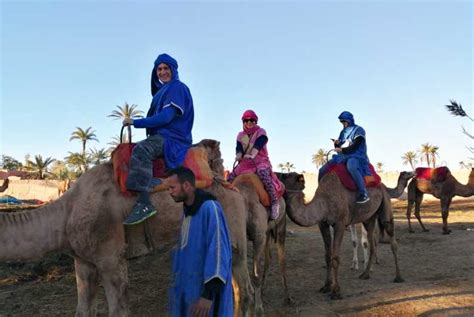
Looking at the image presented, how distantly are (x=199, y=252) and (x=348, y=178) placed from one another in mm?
6403

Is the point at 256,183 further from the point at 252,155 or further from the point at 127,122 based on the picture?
the point at 127,122

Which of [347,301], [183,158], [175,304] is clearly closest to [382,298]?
[347,301]

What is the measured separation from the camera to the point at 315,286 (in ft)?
29.1

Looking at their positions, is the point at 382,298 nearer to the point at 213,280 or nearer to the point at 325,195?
the point at 325,195

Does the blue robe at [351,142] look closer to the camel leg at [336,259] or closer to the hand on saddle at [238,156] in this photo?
the camel leg at [336,259]

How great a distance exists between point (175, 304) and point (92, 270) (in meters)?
2.30

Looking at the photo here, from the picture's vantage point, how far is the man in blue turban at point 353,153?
8.88m

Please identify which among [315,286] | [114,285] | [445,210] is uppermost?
[445,210]

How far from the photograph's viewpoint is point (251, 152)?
23.9 ft

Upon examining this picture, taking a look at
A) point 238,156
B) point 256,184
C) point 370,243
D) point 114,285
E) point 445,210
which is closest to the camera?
point 114,285

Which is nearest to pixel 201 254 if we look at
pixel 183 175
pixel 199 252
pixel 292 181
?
pixel 199 252

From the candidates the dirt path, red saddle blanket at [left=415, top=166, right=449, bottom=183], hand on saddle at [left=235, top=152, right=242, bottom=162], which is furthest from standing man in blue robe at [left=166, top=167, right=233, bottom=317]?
red saddle blanket at [left=415, top=166, right=449, bottom=183]

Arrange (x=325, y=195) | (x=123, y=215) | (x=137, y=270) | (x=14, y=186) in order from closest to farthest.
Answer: (x=123, y=215)
(x=325, y=195)
(x=137, y=270)
(x=14, y=186)

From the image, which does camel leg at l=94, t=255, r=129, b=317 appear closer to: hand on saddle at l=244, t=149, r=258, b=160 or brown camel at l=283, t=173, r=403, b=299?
hand on saddle at l=244, t=149, r=258, b=160
